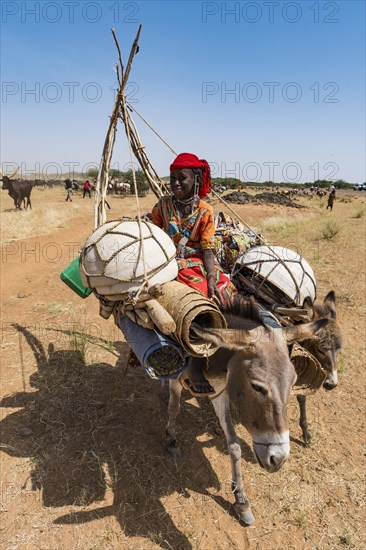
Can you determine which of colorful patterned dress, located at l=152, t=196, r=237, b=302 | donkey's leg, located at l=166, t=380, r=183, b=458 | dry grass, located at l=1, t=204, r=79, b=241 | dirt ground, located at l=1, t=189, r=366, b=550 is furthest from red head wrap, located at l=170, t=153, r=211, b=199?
dry grass, located at l=1, t=204, r=79, b=241

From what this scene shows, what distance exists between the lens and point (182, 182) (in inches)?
144

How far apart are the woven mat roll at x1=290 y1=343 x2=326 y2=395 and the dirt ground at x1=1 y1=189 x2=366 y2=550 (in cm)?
118

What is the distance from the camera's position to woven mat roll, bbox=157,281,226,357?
2350mm

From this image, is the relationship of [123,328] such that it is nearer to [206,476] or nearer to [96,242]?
[96,242]

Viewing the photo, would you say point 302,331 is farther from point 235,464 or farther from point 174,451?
point 174,451

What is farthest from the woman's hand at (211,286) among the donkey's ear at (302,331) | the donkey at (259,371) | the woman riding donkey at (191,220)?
the donkey's ear at (302,331)

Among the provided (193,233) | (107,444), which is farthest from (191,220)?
(107,444)

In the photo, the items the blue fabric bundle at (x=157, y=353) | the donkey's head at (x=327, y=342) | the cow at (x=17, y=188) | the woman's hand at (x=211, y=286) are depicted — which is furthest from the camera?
the cow at (x=17, y=188)

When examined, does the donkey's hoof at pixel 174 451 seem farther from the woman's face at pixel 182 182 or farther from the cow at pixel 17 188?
the cow at pixel 17 188

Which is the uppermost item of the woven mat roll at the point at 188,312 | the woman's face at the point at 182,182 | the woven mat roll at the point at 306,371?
the woman's face at the point at 182,182

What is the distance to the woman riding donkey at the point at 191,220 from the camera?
3.56m

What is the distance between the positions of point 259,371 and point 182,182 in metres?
2.19

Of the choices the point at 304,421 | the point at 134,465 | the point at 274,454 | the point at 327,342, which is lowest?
the point at 134,465

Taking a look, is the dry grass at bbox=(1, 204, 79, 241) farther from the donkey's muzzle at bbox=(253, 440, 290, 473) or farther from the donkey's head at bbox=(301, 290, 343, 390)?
the donkey's muzzle at bbox=(253, 440, 290, 473)
